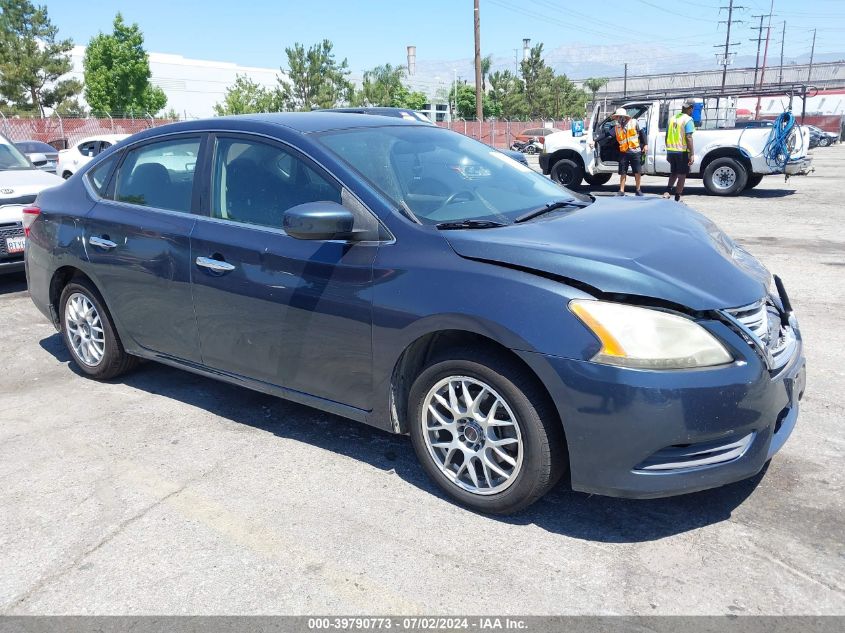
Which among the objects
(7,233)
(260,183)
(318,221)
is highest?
(260,183)

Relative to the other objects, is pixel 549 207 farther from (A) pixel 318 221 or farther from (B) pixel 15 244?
(B) pixel 15 244

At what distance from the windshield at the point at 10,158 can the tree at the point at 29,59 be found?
42.7 metres

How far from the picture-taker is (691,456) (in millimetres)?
2812

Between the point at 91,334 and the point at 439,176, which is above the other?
the point at 439,176

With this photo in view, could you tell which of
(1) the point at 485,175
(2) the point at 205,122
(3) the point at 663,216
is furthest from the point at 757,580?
(2) the point at 205,122

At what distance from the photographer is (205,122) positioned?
4.24 metres

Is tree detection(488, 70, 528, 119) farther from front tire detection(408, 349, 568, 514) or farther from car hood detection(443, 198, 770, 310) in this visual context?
front tire detection(408, 349, 568, 514)

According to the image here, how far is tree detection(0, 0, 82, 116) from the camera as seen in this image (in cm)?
4628

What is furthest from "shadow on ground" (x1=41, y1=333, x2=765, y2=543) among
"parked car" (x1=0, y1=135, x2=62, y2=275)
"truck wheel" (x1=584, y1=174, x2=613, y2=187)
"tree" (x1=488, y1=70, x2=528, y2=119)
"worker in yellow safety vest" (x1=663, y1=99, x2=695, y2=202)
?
"tree" (x1=488, y1=70, x2=528, y2=119)

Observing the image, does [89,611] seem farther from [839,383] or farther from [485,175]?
[839,383]

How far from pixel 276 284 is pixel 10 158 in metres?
7.33

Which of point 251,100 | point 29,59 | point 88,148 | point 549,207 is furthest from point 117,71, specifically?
point 549,207

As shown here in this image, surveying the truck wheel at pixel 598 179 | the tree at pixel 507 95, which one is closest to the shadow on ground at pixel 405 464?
the truck wheel at pixel 598 179

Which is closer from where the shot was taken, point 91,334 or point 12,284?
point 91,334
